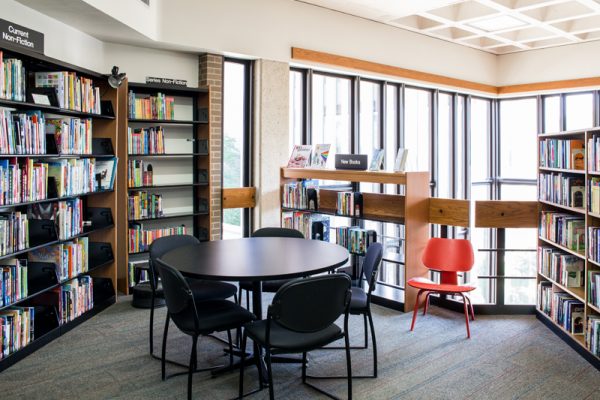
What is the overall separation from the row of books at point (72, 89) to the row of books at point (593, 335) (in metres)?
4.60

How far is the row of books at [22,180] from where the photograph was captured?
3.66m

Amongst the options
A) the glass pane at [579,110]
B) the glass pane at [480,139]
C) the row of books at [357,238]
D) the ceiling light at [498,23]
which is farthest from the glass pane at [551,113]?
the row of books at [357,238]

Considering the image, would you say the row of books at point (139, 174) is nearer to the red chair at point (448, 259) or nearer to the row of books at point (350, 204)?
the row of books at point (350, 204)

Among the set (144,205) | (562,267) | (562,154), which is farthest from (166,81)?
(562,267)

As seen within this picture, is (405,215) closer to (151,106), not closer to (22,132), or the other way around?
(151,106)

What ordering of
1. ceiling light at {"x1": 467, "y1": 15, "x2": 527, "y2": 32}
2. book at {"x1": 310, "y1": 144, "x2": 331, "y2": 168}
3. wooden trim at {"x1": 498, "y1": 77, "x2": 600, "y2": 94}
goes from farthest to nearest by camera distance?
wooden trim at {"x1": 498, "y1": 77, "x2": 600, "y2": 94} → ceiling light at {"x1": 467, "y1": 15, "x2": 527, "y2": 32} → book at {"x1": 310, "y1": 144, "x2": 331, "y2": 168}

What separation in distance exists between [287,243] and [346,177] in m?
1.87

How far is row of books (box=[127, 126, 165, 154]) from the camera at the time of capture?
18.1 ft

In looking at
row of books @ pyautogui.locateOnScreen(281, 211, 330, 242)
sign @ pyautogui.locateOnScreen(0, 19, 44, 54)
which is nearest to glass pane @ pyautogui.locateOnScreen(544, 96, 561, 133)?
row of books @ pyautogui.locateOnScreen(281, 211, 330, 242)

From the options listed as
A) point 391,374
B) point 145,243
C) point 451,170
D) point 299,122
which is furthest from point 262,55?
point 451,170

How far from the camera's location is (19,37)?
12.6ft

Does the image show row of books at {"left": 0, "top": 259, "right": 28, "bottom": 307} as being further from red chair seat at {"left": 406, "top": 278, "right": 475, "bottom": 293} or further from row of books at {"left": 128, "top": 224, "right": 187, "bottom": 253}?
red chair seat at {"left": 406, "top": 278, "right": 475, "bottom": 293}

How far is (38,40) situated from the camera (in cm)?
407

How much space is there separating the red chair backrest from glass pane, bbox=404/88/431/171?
4.07 meters
